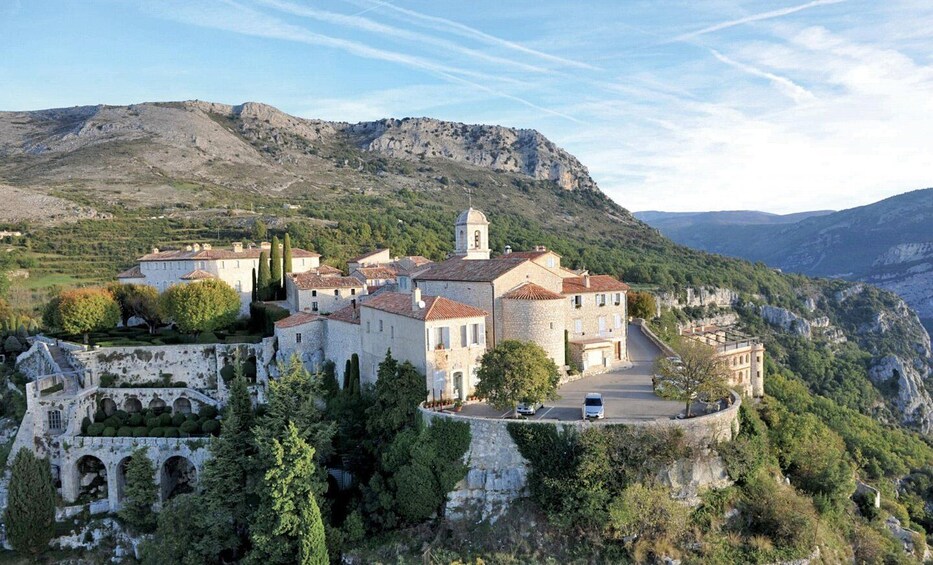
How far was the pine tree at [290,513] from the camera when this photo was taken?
25808mm

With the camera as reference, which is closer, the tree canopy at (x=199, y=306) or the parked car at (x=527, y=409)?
the parked car at (x=527, y=409)

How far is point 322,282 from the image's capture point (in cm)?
4822

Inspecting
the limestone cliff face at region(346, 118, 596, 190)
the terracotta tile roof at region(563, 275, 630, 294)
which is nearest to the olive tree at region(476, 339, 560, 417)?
the terracotta tile roof at region(563, 275, 630, 294)

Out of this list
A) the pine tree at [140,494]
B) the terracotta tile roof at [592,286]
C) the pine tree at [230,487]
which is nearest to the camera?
the pine tree at [230,487]

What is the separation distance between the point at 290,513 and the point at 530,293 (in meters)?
16.2

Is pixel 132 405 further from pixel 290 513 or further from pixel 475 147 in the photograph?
pixel 475 147

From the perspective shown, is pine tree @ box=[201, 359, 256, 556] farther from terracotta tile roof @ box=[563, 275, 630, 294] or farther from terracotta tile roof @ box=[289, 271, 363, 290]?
terracotta tile roof @ box=[563, 275, 630, 294]

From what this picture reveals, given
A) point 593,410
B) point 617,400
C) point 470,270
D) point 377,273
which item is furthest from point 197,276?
point 593,410

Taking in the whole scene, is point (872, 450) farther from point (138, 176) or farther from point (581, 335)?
point (138, 176)

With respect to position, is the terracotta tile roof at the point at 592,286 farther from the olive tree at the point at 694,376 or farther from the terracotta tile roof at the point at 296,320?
the terracotta tile roof at the point at 296,320

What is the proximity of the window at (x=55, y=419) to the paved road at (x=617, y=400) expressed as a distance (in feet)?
83.4

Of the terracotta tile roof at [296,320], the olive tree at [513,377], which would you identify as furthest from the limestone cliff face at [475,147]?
the olive tree at [513,377]

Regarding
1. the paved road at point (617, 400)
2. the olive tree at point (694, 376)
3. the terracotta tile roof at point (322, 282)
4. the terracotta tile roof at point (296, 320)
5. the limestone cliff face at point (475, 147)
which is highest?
the limestone cliff face at point (475, 147)

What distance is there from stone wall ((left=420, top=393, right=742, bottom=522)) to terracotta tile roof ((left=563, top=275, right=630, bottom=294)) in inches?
567
